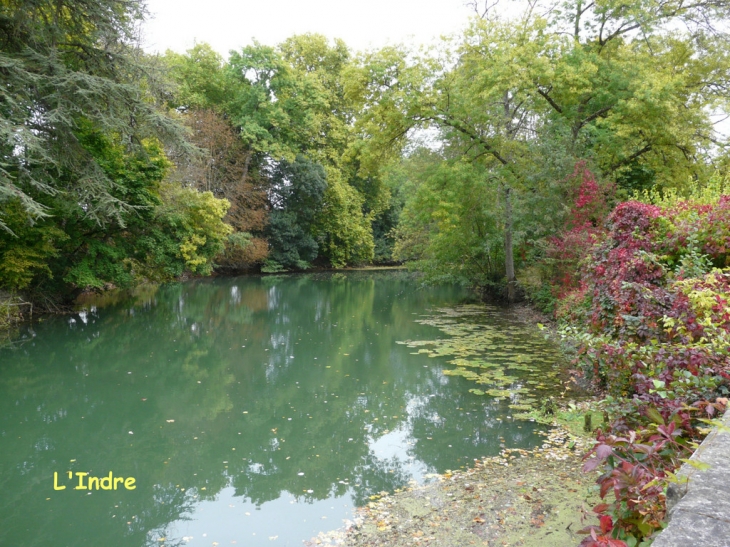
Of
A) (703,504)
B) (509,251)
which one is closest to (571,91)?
(509,251)

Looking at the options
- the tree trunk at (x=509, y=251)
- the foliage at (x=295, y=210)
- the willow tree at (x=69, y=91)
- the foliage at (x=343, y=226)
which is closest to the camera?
the willow tree at (x=69, y=91)

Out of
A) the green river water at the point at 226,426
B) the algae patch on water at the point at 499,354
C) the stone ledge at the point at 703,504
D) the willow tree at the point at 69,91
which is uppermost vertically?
the willow tree at the point at 69,91

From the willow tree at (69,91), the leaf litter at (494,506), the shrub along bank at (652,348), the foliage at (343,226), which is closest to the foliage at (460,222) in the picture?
the willow tree at (69,91)

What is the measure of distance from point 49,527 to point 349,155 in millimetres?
14464

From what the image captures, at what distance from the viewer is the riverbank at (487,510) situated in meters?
3.84

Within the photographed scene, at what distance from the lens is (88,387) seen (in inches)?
339

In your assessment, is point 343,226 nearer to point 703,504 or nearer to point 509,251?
point 509,251

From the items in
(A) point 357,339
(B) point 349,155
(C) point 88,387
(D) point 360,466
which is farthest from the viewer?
(B) point 349,155

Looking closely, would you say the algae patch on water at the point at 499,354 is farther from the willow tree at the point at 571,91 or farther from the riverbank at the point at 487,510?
the willow tree at the point at 571,91

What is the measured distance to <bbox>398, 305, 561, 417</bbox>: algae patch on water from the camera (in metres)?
8.04

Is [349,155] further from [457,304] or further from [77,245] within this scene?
[77,245]

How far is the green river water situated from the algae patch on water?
100 millimetres

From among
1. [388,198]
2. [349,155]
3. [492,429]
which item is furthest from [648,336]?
[388,198]

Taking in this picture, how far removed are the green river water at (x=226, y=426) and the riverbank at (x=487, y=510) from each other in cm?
33
